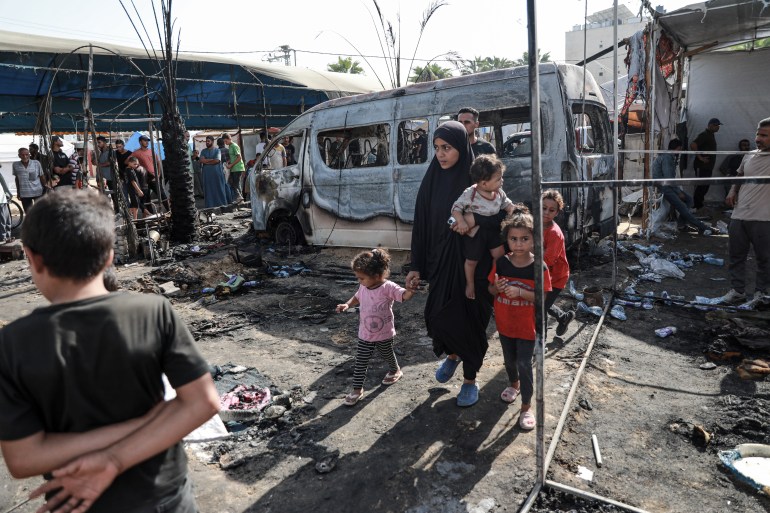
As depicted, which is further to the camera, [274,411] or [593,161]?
[593,161]

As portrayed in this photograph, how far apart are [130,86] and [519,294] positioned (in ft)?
41.4

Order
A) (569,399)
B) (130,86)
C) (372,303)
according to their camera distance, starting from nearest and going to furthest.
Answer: (569,399), (372,303), (130,86)

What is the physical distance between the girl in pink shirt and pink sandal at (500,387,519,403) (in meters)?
0.88

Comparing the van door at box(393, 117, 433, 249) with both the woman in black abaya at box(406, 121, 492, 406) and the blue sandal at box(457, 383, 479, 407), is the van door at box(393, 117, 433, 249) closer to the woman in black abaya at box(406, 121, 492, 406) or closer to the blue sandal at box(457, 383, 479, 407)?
the woman in black abaya at box(406, 121, 492, 406)

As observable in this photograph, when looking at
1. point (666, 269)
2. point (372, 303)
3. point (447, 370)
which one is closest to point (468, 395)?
point (447, 370)

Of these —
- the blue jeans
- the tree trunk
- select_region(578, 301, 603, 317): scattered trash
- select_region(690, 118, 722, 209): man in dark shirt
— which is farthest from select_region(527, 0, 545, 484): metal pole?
select_region(690, 118, 722, 209): man in dark shirt

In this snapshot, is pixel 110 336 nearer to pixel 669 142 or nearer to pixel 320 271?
pixel 320 271

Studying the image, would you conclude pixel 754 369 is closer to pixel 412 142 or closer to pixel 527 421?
pixel 527 421

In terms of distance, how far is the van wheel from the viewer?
8.36m

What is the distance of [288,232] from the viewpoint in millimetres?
8508

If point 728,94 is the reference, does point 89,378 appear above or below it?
below

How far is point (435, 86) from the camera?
252 inches

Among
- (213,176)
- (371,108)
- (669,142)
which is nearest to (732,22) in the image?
(669,142)

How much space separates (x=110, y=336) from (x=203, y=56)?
13.8 meters
